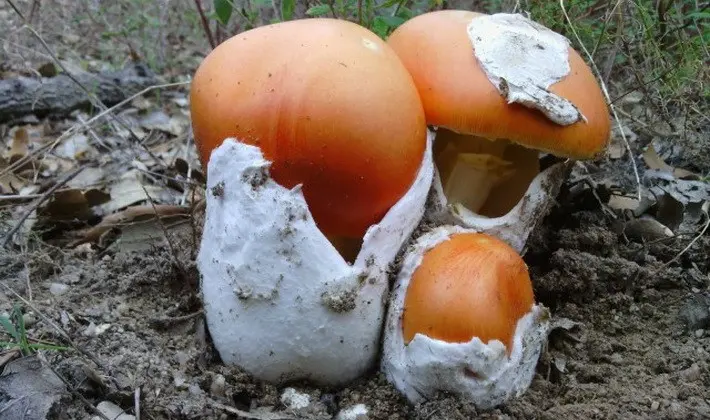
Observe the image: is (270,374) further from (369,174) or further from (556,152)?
(556,152)

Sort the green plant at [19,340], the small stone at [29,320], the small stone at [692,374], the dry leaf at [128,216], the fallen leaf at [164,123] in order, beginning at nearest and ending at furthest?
1. the green plant at [19,340]
2. the small stone at [692,374]
3. the small stone at [29,320]
4. the dry leaf at [128,216]
5. the fallen leaf at [164,123]

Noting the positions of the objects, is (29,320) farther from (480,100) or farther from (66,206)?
(480,100)

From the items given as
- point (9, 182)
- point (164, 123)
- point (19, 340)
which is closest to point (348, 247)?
point (19, 340)

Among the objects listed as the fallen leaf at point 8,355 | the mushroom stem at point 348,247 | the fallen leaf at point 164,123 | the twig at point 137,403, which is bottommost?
the fallen leaf at point 164,123

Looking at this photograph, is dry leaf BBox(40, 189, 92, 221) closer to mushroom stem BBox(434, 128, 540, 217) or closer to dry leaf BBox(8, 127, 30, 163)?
dry leaf BBox(8, 127, 30, 163)

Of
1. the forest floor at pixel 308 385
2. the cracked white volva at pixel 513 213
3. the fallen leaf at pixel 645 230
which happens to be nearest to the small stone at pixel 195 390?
the forest floor at pixel 308 385

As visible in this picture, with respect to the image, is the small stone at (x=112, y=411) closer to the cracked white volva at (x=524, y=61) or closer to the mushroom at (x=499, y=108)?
the mushroom at (x=499, y=108)

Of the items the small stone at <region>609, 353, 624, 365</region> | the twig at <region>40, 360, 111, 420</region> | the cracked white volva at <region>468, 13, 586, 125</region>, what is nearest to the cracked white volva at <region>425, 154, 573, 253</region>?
the cracked white volva at <region>468, 13, 586, 125</region>
